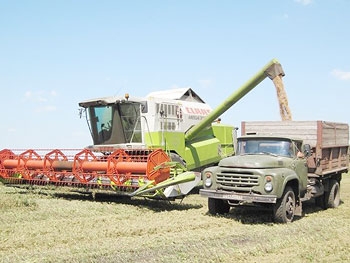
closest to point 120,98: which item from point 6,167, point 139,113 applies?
point 139,113

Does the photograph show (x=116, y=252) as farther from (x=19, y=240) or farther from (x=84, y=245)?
(x=19, y=240)

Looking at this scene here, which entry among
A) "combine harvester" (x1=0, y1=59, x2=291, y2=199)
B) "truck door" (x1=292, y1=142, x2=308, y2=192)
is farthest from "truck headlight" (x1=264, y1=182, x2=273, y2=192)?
"combine harvester" (x1=0, y1=59, x2=291, y2=199)

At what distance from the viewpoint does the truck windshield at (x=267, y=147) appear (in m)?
10.1

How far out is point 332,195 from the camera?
1216 centimetres

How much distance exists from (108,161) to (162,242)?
15.5 feet

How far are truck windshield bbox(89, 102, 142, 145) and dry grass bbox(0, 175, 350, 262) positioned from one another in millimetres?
2656

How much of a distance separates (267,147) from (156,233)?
350 cm

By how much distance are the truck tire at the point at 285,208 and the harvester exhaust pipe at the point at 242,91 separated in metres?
5.31

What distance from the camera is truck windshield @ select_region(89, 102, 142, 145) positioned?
13.8 metres

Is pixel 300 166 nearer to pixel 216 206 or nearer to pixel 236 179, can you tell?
pixel 236 179

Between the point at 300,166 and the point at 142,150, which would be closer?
the point at 300,166

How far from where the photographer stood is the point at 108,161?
455 inches

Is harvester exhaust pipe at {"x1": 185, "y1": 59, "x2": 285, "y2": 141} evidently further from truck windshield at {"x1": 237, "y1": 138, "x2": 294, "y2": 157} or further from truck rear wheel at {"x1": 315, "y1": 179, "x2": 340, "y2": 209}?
truck windshield at {"x1": 237, "y1": 138, "x2": 294, "y2": 157}

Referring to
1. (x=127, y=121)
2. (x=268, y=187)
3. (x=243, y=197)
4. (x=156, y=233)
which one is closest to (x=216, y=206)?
(x=243, y=197)
